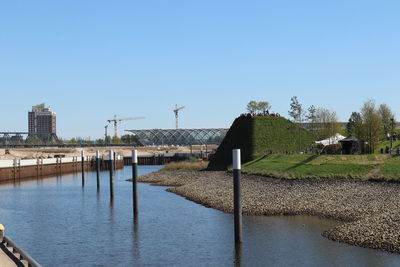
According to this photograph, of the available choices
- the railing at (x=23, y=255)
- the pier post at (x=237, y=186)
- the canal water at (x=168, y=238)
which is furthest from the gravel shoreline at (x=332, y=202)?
the railing at (x=23, y=255)

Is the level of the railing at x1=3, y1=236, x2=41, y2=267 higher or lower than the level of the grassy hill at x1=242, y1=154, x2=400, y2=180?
lower

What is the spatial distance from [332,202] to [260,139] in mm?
44794

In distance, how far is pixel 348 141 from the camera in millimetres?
74250

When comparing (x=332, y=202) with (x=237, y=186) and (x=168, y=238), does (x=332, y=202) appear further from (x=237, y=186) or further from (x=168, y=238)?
(x=237, y=186)

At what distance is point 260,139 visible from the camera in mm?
87688

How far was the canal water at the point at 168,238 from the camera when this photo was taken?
92.8 ft

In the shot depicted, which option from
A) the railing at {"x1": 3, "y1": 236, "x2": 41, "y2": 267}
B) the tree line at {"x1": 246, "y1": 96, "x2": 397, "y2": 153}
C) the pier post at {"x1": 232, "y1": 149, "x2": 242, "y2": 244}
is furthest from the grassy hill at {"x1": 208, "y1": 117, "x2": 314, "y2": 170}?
the railing at {"x1": 3, "y1": 236, "x2": 41, "y2": 267}

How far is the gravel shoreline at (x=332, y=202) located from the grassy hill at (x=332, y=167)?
1595mm

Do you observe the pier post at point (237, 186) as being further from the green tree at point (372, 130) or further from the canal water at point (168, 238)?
the green tree at point (372, 130)

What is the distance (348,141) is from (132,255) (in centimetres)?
5109

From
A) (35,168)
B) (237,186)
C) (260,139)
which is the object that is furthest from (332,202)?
(35,168)

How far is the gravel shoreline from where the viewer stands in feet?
101

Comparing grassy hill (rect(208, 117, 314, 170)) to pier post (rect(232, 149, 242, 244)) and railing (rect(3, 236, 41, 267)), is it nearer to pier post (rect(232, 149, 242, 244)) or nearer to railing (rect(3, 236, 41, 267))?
pier post (rect(232, 149, 242, 244))

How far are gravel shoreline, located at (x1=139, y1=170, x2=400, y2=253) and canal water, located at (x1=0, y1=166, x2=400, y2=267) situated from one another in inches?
49.8
